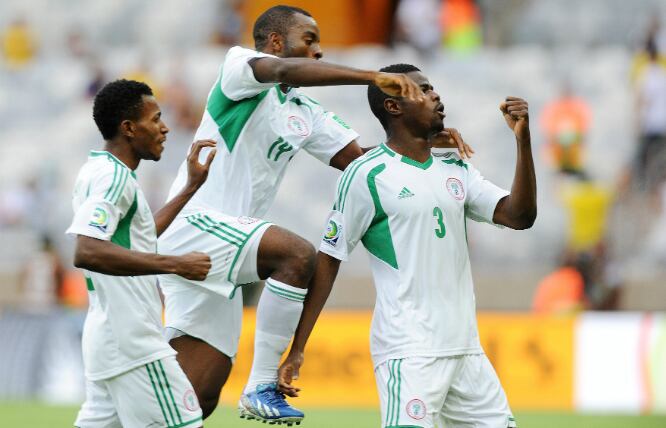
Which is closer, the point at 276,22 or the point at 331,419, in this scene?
the point at 276,22

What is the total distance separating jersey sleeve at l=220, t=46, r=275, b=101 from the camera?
24.5 feet

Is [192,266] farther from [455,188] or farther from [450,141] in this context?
[450,141]

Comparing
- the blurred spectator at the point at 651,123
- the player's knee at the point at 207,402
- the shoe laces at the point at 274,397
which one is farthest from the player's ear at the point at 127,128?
the blurred spectator at the point at 651,123

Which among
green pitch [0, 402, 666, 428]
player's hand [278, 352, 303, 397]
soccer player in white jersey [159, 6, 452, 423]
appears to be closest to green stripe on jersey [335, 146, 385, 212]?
soccer player in white jersey [159, 6, 452, 423]

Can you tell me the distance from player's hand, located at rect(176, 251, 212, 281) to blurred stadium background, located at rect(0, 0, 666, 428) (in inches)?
283

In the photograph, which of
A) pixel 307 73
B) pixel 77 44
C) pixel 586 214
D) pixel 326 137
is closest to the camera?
pixel 307 73

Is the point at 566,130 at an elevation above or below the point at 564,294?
above

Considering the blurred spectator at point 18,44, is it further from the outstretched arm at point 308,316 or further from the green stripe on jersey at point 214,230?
the outstretched arm at point 308,316

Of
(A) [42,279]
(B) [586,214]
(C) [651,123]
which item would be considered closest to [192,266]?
(A) [42,279]

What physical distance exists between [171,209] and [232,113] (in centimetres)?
65

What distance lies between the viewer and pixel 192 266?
22.1 ft

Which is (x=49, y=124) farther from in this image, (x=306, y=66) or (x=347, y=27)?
(x=306, y=66)

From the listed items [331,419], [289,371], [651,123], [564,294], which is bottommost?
[289,371]

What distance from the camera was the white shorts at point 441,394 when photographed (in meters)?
6.90
